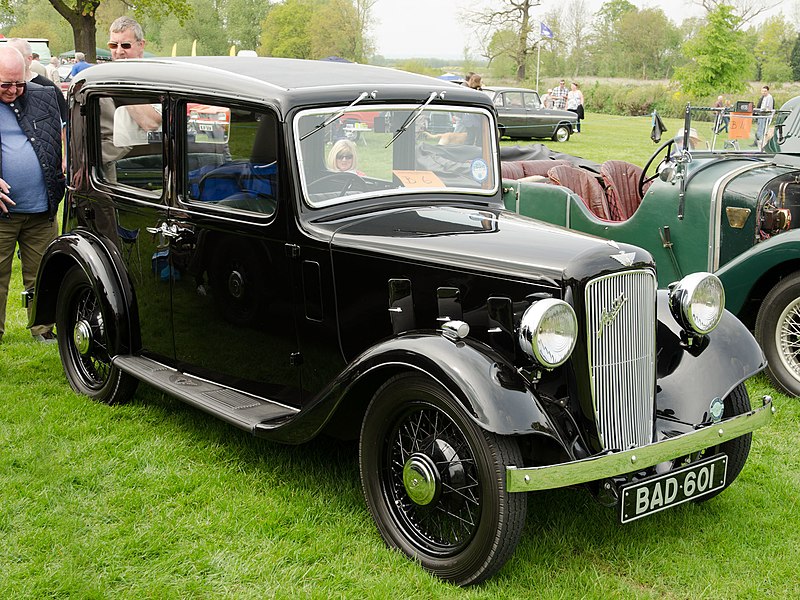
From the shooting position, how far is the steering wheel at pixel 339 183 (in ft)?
12.3

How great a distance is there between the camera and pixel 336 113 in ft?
12.5

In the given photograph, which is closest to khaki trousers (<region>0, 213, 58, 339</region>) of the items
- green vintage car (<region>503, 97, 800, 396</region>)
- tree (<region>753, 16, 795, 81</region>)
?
Result: green vintage car (<region>503, 97, 800, 396</region>)

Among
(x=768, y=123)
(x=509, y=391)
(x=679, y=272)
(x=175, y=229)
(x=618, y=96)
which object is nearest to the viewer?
(x=509, y=391)

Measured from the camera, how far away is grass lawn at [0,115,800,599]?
10.2ft

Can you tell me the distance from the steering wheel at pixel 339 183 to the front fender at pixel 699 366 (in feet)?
5.07

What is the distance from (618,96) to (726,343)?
39.6 metres

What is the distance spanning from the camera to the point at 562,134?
25359 mm

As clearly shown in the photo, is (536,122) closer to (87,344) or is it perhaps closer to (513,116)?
(513,116)

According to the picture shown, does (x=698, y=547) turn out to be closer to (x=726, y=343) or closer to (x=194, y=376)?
(x=726, y=343)

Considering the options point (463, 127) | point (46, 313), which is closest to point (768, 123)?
point (463, 127)

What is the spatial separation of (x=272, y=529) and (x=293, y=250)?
1.24m

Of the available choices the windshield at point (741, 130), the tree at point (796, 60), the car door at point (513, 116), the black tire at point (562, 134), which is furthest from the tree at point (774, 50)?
the windshield at point (741, 130)

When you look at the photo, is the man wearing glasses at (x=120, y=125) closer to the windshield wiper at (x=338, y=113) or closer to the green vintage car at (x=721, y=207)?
the windshield wiper at (x=338, y=113)

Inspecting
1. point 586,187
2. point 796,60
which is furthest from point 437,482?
point 796,60
